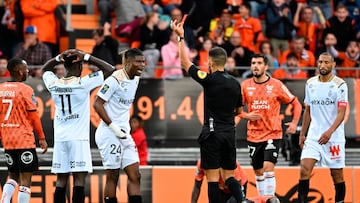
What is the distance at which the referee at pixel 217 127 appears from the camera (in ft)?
53.0

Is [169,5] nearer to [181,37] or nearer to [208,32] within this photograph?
[208,32]

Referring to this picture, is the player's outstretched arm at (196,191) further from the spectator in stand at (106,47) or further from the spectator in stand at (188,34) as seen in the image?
the spectator in stand at (188,34)

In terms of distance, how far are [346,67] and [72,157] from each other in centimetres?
945

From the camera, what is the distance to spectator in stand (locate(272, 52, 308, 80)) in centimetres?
2341

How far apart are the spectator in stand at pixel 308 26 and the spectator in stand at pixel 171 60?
329 cm

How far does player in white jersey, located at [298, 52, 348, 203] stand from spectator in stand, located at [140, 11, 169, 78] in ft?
19.2

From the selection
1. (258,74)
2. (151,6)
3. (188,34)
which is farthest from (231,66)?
(258,74)

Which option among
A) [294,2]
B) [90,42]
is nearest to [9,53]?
[90,42]

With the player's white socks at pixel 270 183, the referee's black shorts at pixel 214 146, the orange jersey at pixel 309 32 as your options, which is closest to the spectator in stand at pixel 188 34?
the orange jersey at pixel 309 32

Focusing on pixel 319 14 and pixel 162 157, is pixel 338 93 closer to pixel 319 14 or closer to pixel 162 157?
pixel 162 157

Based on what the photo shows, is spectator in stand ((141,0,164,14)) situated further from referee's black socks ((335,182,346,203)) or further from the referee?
the referee

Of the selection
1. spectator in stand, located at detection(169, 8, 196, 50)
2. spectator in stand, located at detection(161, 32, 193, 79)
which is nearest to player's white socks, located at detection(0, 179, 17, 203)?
spectator in stand, located at detection(161, 32, 193, 79)

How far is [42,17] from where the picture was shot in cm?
2445

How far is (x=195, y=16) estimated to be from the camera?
25266 mm
